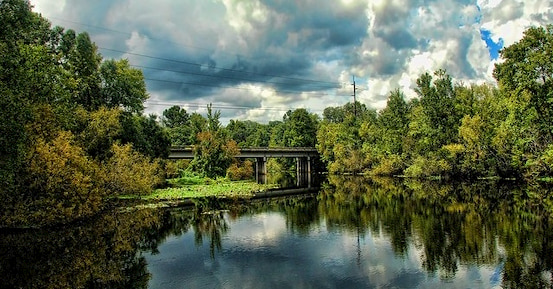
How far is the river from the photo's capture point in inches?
680

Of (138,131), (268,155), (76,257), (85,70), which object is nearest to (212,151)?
(138,131)

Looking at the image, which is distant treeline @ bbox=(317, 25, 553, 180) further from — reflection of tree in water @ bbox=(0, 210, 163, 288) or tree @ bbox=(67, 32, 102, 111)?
tree @ bbox=(67, 32, 102, 111)

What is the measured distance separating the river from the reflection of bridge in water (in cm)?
3551

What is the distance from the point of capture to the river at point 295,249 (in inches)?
680

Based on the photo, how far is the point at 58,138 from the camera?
29.7 metres

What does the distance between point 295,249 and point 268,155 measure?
238 feet

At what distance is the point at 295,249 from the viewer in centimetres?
2270

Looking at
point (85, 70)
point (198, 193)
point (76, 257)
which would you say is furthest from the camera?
point (198, 193)

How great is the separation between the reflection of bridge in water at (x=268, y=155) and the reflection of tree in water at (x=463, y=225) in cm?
3220

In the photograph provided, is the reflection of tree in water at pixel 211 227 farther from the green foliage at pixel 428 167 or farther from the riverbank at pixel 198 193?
the green foliage at pixel 428 167

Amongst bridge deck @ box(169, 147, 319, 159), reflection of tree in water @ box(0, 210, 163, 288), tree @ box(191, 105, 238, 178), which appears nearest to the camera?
reflection of tree in water @ box(0, 210, 163, 288)

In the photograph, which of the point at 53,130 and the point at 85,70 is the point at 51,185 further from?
the point at 85,70

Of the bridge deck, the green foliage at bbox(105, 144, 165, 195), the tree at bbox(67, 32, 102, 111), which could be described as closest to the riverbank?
the green foliage at bbox(105, 144, 165, 195)

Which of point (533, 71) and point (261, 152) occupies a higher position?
point (533, 71)
